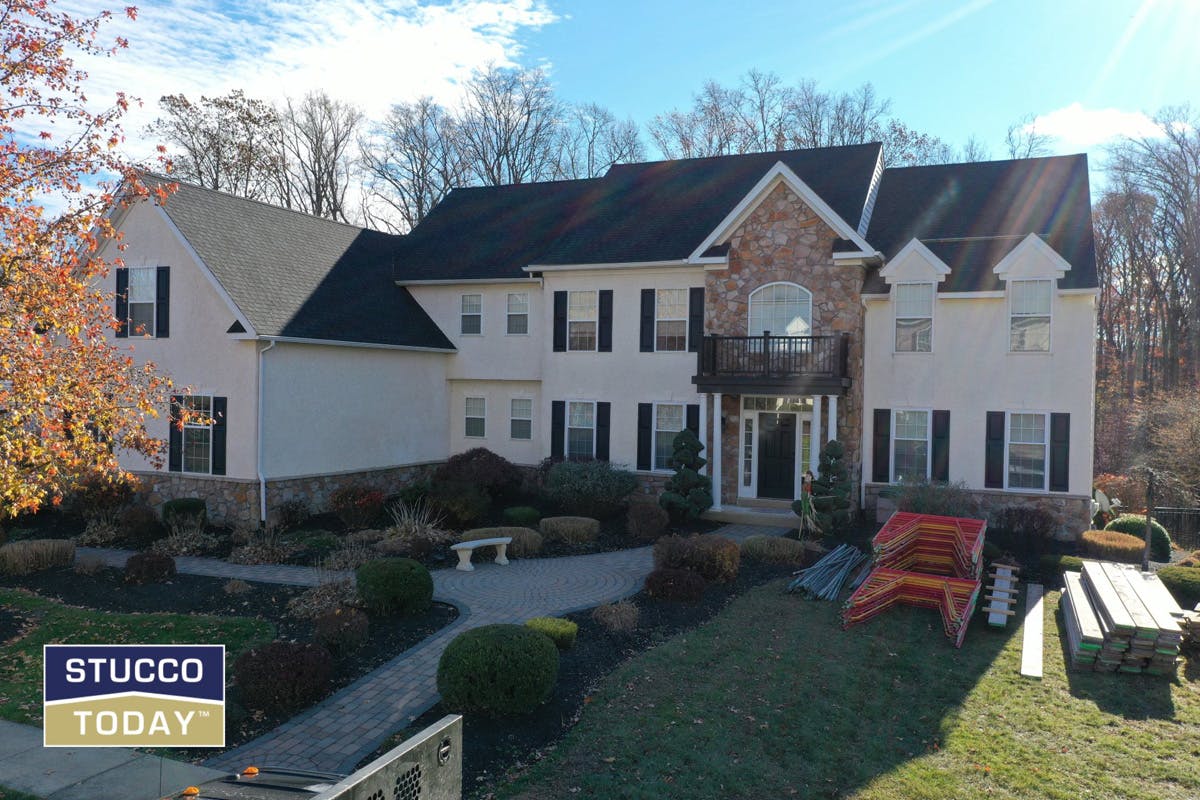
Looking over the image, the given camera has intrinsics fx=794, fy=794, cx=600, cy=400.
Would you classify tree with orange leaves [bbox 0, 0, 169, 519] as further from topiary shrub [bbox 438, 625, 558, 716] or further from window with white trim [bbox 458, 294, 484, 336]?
window with white trim [bbox 458, 294, 484, 336]

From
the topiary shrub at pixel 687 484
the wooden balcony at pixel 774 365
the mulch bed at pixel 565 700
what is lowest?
the mulch bed at pixel 565 700

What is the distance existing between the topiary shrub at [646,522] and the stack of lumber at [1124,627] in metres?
7.95

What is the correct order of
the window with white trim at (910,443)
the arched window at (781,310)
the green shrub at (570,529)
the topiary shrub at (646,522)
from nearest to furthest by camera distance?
the green shrub at (570,529)
the topiary shrub at (646,522)
the window with white trim at (910,443)
the arched window at (781,310)

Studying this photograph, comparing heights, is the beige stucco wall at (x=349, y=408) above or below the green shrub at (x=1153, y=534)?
above

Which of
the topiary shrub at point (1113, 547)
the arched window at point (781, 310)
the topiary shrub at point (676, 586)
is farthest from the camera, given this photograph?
the arched window at point (781, 310)

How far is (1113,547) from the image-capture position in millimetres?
15672

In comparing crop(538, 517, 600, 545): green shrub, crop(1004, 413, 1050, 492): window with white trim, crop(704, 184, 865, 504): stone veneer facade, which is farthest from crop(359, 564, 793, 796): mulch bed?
crop(1004, 413, 1050, 492): window with white trim

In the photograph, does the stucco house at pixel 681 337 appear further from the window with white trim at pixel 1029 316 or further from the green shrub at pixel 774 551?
the green shrub at pixel 774 551

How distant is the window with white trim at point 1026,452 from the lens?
17812 mm

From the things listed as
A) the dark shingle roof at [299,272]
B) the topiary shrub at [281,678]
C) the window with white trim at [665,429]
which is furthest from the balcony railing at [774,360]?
the topiary shrub at [281,678]

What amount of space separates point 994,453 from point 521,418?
40.3 feet

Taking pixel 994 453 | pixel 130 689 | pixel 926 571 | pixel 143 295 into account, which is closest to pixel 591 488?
pixel 926 571

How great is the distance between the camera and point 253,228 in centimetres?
2041

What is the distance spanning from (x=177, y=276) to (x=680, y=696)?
15.9m
